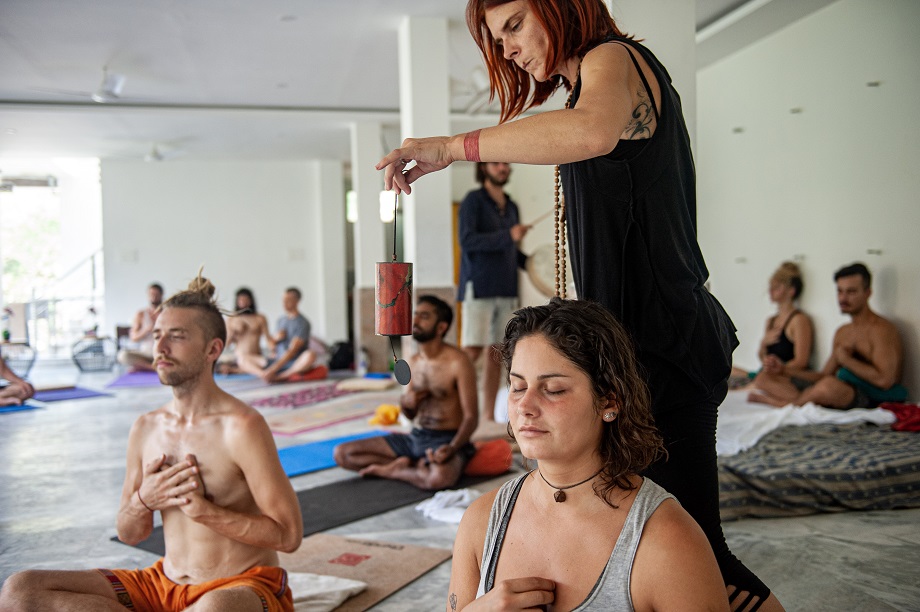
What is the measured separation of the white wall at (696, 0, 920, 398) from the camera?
5.70 metres

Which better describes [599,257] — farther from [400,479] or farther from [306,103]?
[306,103]

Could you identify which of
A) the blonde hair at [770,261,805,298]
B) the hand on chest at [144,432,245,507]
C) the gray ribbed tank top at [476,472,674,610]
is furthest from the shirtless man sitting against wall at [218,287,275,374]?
the gray ribbed tank top at [476,472,674,610]

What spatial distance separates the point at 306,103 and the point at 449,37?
3.36 metres

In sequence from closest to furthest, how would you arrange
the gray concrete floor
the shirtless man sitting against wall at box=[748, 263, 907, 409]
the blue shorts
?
1. the gray concrete floor
2. the blue shorts
3. the shirtless man sitting against wall at box=[748, 263, 907, 409]

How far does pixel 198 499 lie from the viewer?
7.90 ft

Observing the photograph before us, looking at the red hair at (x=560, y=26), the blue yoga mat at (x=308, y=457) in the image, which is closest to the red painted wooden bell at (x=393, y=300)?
the red hair at (x=560, y=26)

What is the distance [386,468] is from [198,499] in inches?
99.0

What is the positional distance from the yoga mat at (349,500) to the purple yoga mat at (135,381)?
6.12 m

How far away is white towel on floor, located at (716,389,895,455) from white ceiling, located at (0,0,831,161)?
309 centimetres

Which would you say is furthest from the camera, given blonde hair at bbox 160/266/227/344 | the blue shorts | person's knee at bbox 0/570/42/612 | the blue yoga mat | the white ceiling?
the white ceiling

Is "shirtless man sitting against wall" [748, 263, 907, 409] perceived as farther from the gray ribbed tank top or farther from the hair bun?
the gray ribbed tank top

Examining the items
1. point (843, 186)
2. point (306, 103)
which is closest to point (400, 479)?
point (843, 186)

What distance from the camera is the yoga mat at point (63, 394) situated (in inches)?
356

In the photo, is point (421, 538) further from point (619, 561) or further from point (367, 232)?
point (367, 232)
